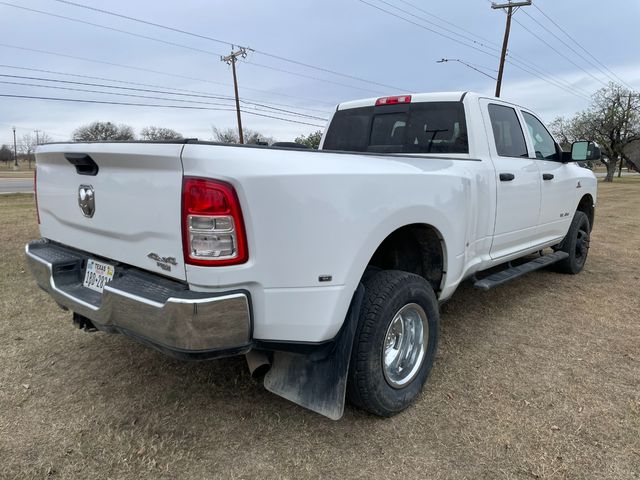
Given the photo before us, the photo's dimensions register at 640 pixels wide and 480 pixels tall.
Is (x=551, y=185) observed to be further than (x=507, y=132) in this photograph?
Yes

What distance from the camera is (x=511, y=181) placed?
3.74 meters

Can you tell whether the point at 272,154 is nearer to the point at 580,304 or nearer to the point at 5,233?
the point at 580,304

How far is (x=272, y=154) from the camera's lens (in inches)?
78.9

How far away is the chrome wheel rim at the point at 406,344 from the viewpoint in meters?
2.71

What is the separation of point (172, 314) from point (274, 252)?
0.49 m

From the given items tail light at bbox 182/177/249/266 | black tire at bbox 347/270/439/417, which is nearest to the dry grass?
black tire at bbox 347/270/439/417

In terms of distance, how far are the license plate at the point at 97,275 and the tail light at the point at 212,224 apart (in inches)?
27.8

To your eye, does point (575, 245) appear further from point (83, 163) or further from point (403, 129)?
point (83, 163)

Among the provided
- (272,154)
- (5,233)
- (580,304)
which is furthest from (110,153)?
(5,233)

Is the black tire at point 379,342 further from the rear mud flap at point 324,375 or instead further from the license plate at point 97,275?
the license plate at point 97,275

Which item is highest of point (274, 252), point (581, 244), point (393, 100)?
point (393, 100)

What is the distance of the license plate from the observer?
2393mm

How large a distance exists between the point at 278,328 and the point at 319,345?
0.25 metres

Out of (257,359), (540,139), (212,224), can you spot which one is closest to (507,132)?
(540,139)
